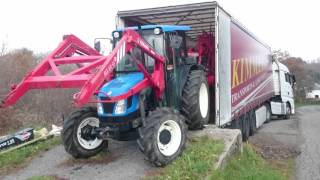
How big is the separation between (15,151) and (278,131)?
12.1 meters

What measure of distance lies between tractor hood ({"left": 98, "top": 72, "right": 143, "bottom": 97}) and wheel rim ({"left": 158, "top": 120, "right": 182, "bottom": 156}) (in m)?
0.95

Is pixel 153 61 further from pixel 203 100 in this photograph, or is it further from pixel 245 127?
pixel 245 127

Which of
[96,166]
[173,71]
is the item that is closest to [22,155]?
[96,166]

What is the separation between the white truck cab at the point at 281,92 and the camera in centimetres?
2392

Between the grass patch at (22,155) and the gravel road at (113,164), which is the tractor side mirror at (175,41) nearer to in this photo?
the gravel road at (113,164)

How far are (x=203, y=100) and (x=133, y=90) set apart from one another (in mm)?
2521

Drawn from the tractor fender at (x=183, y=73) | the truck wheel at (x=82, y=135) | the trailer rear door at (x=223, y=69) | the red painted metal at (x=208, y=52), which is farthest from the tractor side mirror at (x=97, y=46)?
the red painted metal at (x=208, y=52)

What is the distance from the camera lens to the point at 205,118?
9875 millimetres

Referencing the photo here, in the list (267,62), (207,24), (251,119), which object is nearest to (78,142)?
(207,24)

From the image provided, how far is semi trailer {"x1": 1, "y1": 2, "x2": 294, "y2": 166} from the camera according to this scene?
7484 millimetres

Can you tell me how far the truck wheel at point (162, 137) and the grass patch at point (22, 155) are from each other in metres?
3.18

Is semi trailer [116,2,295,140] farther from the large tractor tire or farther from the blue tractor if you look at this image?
the large tractor tire

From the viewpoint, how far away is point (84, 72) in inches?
300

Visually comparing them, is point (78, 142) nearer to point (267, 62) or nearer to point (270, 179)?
point (270, 179)
